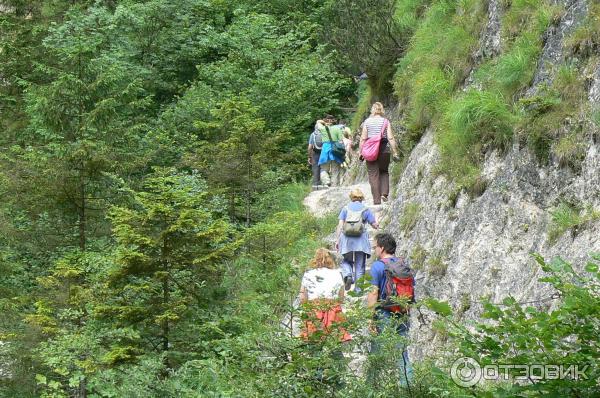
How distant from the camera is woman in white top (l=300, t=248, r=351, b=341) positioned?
6.28 metres

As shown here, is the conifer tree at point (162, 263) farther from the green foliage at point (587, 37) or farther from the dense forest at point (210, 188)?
the green foliage at point (587, 37)

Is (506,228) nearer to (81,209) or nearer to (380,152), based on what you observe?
(380,152)

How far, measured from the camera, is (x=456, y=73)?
1439 cm

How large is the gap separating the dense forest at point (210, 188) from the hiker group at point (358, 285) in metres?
0.13

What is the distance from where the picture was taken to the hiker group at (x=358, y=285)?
244 inches

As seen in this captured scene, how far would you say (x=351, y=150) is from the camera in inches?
767

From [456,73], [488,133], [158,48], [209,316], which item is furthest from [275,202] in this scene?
[158,48]

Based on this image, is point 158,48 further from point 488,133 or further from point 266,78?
point 488,133

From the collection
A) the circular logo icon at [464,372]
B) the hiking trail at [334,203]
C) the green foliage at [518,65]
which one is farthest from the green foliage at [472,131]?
the circular logo icon at [464,372]

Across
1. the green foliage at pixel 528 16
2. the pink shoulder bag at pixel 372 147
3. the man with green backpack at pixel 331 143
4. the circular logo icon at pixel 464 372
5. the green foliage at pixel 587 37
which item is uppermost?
the man with green backpack at pixel 331 143

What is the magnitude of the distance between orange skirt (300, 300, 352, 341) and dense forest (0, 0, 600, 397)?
0.28ft

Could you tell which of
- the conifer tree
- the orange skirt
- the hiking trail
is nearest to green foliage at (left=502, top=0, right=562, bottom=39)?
the hiking trail

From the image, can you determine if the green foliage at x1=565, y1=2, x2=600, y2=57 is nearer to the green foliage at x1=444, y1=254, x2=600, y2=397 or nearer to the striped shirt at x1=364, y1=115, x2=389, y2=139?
the striped shirt at x1=364, y1=115, x2=389, y2=139

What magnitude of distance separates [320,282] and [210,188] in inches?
300
